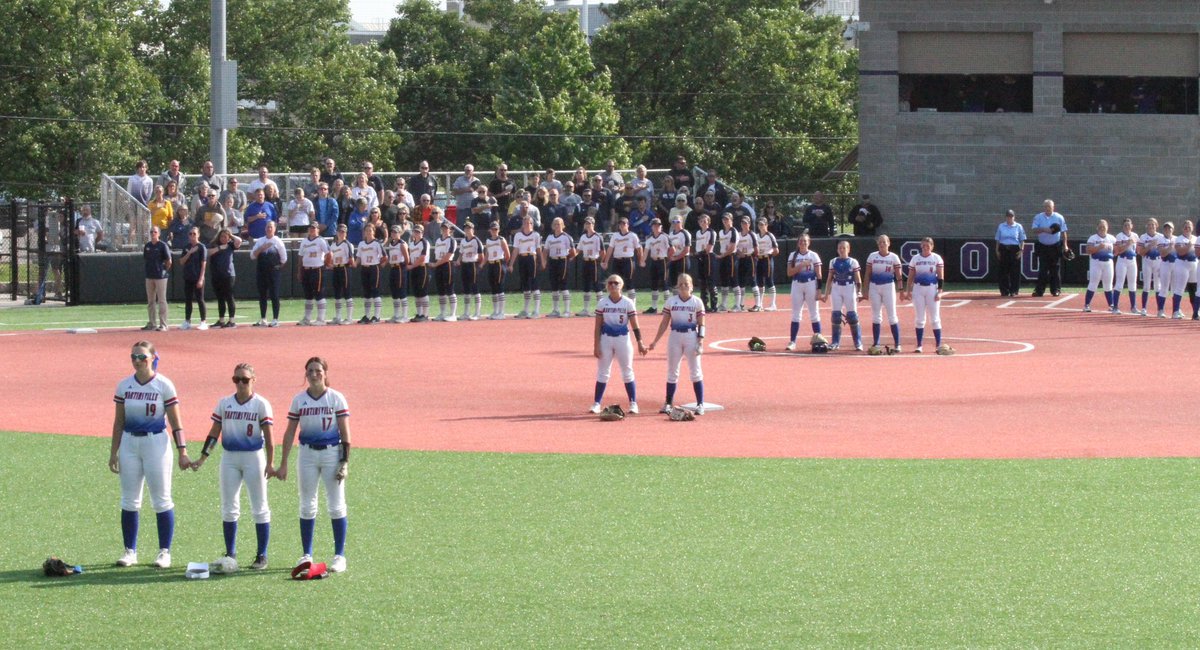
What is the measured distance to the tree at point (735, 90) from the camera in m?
59.6

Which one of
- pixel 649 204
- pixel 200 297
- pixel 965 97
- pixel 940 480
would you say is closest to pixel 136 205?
pixel 200 297

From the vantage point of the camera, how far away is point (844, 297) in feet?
86.2

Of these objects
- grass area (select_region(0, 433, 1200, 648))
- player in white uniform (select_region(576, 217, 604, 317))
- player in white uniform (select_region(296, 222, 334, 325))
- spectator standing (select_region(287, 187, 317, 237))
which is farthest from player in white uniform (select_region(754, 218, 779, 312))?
grass area (select_region(0, 433, 1200, 648))

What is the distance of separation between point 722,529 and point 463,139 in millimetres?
49580

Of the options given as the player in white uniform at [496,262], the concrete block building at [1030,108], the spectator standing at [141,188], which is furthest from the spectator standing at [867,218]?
the spectator standing at [141,188]

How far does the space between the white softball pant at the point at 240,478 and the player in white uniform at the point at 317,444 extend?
0.51ft

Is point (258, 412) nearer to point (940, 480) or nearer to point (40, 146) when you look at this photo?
point (940, 480)

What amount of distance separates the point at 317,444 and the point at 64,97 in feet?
143

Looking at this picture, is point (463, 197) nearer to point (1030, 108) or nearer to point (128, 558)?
point (1030, 108)

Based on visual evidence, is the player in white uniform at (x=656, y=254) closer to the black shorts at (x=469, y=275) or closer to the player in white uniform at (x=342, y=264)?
the black shorts at (x=469, y=275)

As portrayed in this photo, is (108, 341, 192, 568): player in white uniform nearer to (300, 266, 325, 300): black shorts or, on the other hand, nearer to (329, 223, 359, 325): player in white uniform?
(300, 266, 325, 300): black shorts

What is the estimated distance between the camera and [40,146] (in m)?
50.3

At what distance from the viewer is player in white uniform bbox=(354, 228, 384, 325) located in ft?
105

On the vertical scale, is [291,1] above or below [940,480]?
above
